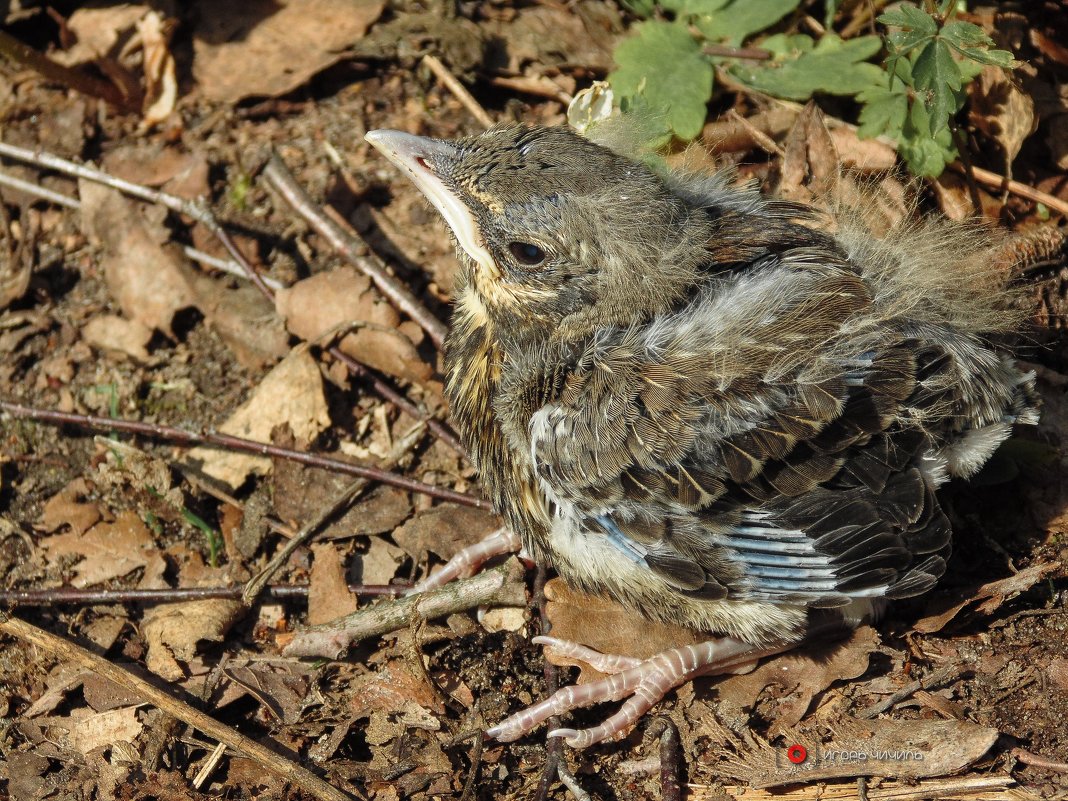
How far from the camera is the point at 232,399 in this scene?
171 inches

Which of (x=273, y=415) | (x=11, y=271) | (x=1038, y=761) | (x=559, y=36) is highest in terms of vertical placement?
(x=559, y=36)

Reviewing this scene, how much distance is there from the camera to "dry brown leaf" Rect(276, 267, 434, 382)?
4.29 meters

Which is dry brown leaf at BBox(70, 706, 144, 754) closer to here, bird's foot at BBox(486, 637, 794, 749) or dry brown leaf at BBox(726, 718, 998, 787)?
bird's foot at BBox(486, 637, 794, 749)

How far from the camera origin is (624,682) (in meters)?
3.49

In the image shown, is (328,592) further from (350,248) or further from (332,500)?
(350,248)

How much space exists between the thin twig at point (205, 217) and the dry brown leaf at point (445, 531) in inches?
10.7

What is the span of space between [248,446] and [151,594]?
65 centimetres

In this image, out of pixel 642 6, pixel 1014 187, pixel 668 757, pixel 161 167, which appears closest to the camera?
pixel 668 757

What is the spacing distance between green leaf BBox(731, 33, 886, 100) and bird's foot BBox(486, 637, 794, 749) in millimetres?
2235

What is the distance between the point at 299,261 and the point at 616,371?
2.07 m

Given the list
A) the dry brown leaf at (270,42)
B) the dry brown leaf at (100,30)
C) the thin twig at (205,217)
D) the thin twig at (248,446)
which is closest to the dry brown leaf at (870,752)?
the thin twig at (248,446)

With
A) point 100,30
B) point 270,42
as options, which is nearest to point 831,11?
point 270,42

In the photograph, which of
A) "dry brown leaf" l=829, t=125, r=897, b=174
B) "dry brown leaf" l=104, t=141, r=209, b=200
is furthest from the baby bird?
"dry brown leaf" l=104, t=141, r=209, b=200

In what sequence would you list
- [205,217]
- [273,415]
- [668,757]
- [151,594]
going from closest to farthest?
[668,757] < [151,594] < [273,415] < [205,217]
